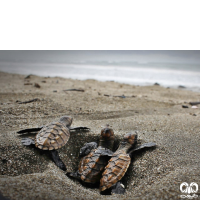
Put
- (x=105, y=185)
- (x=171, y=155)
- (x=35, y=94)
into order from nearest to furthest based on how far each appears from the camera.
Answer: (x=105, y=185)
(x=171, y=155)
(x=35, y=94)

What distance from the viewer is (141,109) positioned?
3715 mm

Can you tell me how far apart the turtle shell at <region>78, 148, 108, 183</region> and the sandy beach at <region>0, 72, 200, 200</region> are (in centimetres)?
10

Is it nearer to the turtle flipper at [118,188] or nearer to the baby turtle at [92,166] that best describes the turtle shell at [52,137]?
the baby turtle at [92,166]

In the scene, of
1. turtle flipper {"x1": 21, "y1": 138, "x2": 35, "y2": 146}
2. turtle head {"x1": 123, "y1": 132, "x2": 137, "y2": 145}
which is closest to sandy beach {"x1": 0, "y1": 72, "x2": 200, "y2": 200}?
turtle flipper {"x1": 21, "y1": 138, "x2": 35, "y2": 146}

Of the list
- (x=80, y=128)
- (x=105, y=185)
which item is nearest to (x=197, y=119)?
(x=80, y=128)

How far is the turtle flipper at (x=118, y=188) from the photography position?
59.2 inches

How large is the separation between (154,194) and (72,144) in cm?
123

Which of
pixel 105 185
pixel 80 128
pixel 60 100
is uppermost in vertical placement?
pixel 60 100

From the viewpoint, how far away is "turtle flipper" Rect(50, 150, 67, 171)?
69.8 inches

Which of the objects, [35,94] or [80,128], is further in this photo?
[35,94]

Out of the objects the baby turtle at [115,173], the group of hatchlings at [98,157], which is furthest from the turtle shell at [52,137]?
the baby turtle at [115,173]

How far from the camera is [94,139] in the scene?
2357mm

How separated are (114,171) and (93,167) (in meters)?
0.23

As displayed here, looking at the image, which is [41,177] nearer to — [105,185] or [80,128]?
[105,185]
